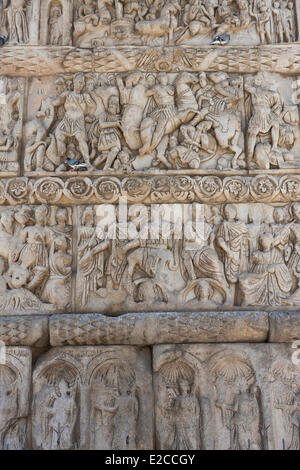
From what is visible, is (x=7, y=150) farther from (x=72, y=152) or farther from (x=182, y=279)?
(x=182, y=279)

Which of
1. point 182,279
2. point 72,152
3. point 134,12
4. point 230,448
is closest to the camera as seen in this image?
point 230,448

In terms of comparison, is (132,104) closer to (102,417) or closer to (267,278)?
(267,278)

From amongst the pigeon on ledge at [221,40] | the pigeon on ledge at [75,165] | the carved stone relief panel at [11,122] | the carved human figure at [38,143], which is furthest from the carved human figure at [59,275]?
the pigeon on ledge at [221,40]

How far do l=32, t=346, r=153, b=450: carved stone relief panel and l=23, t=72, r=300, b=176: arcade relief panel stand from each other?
6.75 feet

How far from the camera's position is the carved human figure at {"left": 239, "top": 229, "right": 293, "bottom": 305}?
5.77 m

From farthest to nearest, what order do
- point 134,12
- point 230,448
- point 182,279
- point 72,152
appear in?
point 134,12, point 72,152, point 182,279, point 230,448

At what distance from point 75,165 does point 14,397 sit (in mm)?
2502

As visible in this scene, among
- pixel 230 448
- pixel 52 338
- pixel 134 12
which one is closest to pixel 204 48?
pixel 134 12

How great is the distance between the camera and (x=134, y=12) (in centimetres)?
697

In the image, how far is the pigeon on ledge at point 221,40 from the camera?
6652 millimetres

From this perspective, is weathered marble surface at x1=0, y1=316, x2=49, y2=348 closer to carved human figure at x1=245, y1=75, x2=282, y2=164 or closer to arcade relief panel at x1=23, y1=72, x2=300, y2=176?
arcade relief panel at x1=23, y1=72, x2=300, y2=176

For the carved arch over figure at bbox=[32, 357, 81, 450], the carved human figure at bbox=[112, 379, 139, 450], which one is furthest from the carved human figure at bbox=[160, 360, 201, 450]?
the carved arch over figure at bbox=[32, 357, 81, 450]

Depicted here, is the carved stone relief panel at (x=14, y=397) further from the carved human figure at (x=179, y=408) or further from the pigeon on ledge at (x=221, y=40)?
the pigeon on ledge at (x=221, y=40)
